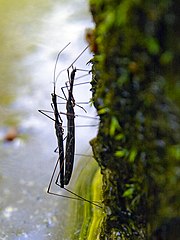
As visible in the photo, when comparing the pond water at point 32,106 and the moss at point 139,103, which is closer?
the moss at point 139,103

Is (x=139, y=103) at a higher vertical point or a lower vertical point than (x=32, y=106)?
lower

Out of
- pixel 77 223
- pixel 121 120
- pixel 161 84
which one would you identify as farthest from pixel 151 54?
pixel 77 223

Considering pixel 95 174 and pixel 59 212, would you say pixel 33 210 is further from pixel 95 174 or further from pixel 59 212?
pixel 95 174

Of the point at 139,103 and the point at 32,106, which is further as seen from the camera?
the point at 32,106

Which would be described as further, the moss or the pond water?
the pond water
